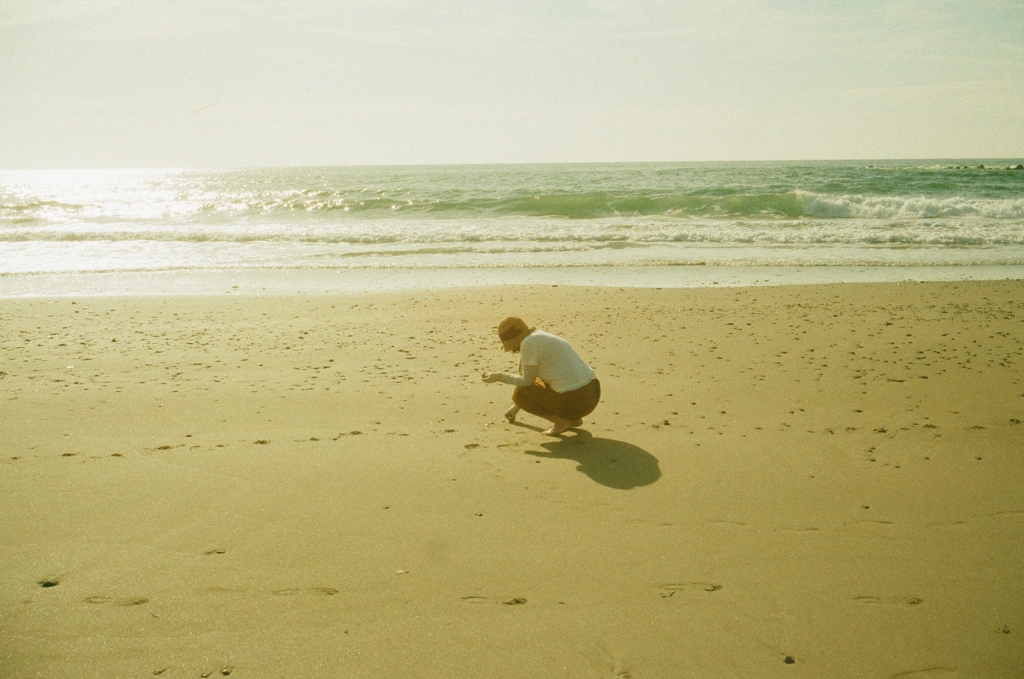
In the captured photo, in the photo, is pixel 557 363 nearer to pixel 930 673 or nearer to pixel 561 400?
pixel 561 400

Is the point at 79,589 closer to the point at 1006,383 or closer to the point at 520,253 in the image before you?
the point at 1006,383

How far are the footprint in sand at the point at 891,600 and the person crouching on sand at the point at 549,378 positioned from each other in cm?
261

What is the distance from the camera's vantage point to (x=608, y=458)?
5.39m

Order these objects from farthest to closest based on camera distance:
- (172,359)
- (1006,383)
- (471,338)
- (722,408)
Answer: (471,338) → (172,359) → (1006,383) → (722,408)

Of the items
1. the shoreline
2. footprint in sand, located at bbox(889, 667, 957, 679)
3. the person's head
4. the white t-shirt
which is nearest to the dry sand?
footprint in sand, located at bbox(889, 667, 957, 679)

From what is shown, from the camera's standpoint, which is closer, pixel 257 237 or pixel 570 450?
pixel 570 450

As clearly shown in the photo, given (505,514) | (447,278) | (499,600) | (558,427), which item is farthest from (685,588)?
(447,278)

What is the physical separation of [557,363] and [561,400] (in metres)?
0.30

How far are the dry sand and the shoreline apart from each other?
16.3 feet

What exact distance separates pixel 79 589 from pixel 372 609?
139cm

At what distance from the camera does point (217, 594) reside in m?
3.53

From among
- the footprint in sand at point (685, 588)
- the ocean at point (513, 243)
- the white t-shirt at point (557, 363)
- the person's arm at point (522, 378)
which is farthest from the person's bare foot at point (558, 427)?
the ocean at point (513, 243)

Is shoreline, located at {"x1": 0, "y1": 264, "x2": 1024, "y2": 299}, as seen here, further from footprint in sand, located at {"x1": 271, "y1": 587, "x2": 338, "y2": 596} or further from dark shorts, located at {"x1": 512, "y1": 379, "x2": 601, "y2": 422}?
footprint in sand, located at {"x1": 271, "y1": 587, "x2": 338, "y2": 596}

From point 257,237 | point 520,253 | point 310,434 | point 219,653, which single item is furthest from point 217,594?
point 257,237
